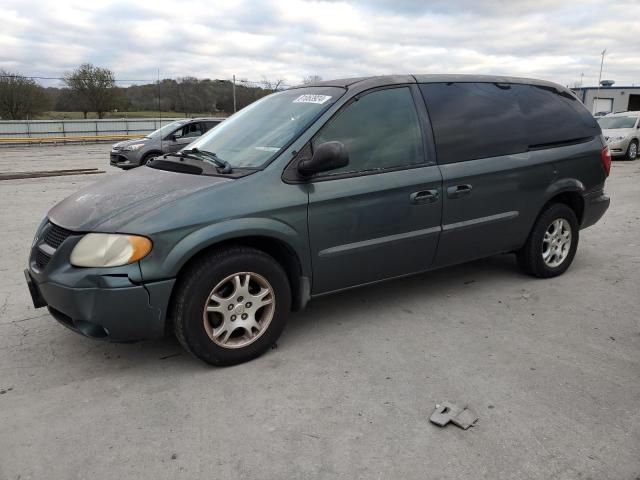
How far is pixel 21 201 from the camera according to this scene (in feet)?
29.5

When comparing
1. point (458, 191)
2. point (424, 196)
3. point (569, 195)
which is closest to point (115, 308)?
point (424, 196)

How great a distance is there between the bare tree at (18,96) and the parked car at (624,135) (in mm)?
28692

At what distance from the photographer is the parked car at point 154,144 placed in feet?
46.2

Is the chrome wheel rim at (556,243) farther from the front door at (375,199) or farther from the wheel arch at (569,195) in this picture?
the front door at (375,199)

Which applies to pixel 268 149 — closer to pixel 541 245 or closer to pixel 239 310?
pixel 239 310

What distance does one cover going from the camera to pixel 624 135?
688 inches

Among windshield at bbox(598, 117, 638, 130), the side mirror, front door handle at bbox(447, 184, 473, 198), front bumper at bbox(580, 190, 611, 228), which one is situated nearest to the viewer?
the side mirror

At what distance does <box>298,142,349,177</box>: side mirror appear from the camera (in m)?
3.30

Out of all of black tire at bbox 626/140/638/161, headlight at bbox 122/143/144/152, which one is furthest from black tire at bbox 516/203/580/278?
black tire at bbox 626/140/638/161

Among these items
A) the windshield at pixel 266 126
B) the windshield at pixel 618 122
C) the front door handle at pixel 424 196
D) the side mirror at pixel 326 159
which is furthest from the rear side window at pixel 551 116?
the windshield at pixel 618 122

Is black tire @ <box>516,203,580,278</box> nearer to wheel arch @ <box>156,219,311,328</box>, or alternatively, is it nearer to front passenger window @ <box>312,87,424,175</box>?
front passenger window @ <box>312,87,424,175</box>

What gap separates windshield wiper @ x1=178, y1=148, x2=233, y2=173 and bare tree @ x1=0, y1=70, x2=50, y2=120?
30.9 metres

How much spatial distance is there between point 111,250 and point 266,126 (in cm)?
151

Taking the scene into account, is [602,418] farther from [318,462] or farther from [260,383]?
[260,383]
